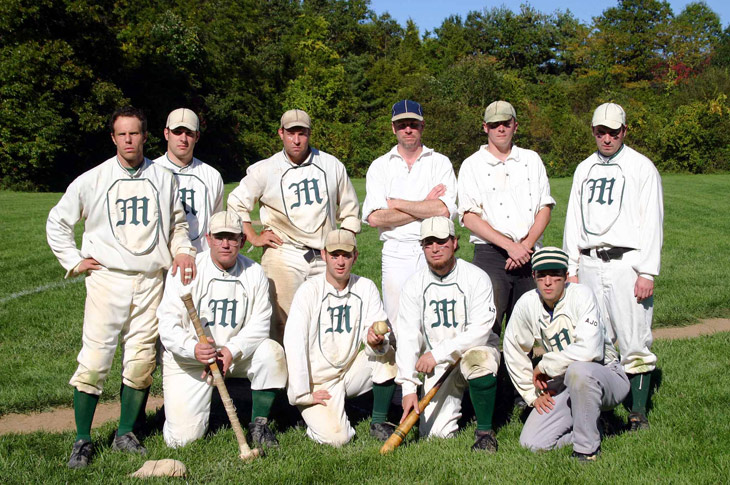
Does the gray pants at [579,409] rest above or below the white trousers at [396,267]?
below

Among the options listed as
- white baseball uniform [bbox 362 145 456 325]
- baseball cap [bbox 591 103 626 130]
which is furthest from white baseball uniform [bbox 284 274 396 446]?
baseball cap [bbox 591 103 626 130]

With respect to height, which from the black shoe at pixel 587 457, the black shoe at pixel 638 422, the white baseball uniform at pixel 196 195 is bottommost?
the black shoe at pixel 587 457

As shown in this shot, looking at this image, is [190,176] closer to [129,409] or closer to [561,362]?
[129,409]

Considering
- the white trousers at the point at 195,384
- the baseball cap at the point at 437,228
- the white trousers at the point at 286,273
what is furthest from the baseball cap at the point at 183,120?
the baseball cap at the point at 437,228

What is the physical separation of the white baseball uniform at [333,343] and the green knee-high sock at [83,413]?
1.42 metres

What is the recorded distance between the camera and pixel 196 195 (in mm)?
5602

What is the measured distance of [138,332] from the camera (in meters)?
4.91

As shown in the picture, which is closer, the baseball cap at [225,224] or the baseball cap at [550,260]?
the baseball cap at [550,260]

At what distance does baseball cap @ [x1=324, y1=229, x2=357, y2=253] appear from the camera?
5070 mm

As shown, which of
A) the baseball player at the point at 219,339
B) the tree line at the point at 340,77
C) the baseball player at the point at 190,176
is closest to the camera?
the baseball player at the point at 219,339

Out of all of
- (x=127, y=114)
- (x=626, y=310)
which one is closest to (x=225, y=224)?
(x=127, y=114)

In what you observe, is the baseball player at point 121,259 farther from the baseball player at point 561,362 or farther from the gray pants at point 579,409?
the gray pants at point 579,409

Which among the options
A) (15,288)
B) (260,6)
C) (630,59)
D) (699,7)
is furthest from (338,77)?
(15,288)

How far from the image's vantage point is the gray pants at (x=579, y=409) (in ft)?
14.3
